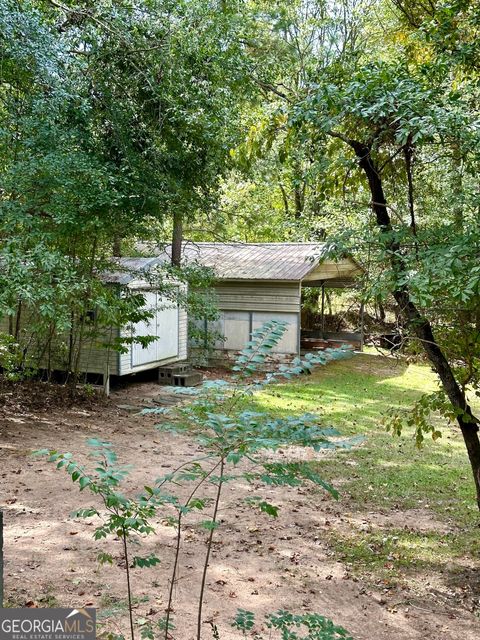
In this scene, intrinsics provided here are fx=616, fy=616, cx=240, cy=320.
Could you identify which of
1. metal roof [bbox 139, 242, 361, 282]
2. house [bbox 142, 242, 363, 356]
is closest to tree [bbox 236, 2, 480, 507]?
metal roof [bbox 139, 242, 361, 282]

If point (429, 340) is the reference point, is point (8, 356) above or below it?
below

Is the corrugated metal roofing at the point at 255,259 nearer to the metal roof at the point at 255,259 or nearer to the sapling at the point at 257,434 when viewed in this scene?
the metal roof at the point at 255,259

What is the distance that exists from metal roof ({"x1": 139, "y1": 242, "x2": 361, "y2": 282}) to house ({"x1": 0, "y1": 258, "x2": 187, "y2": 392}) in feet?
6.22

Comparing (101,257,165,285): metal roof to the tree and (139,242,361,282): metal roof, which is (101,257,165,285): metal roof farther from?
the tree

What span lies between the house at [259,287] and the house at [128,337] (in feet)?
6.94

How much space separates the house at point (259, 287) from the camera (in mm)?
15688

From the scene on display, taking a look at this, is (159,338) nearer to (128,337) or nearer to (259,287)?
(128,337)

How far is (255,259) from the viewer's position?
16906 mm

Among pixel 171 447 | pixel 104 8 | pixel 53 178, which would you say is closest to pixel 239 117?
pixel 104 8

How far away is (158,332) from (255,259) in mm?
4410

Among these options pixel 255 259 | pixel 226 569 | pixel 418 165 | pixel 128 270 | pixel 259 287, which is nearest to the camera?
pixel 226 569

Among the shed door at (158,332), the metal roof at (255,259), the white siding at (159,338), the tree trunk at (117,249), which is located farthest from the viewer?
the metal roof at (255,259)

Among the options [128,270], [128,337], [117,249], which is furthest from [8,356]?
[117,249]

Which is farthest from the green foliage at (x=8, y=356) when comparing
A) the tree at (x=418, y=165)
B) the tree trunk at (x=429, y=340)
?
the tree trunk at (x=429, y=340)
